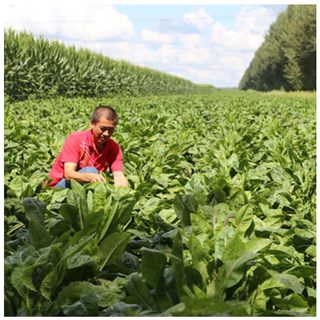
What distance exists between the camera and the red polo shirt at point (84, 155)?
4.61 meters

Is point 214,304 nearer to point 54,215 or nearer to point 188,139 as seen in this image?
point 54,215

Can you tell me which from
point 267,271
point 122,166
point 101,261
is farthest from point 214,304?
point 122,166

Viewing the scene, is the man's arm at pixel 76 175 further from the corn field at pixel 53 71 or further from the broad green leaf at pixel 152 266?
the corn field at pixel 53 71

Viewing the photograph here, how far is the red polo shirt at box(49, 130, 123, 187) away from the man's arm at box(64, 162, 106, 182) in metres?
0.06

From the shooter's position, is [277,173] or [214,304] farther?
[277,173]

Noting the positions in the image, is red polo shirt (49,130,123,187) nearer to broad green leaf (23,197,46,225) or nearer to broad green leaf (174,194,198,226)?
broad green leaf (174,194,198,226)

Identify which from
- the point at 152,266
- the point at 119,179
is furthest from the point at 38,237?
the point at 119,179

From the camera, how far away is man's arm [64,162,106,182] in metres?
4.18

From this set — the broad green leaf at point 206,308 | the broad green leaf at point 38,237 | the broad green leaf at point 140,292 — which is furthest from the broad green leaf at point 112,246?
the broad green leaf at point 206,308

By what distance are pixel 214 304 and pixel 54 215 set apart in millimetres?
1401

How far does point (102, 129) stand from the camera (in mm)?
4566

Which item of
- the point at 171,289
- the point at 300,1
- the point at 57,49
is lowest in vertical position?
the point at 171,289

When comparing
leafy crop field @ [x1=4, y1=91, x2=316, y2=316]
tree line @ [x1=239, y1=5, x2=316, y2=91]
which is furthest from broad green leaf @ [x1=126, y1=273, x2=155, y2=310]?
tree line @ [x1=239, y1=5, x2=316, y2=91]

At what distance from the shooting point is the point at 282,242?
2.48 meters
